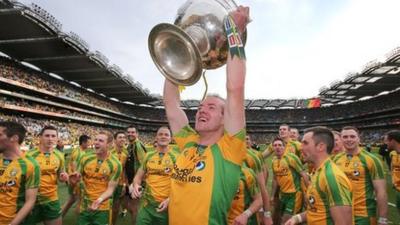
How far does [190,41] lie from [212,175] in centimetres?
102

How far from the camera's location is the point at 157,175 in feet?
21.1

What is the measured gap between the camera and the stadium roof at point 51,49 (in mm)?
29109

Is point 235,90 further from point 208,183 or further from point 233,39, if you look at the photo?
point 208,183

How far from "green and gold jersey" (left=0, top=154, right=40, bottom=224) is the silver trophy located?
279 cm

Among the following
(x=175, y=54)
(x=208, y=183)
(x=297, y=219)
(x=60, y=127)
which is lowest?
(x=297, y=219)

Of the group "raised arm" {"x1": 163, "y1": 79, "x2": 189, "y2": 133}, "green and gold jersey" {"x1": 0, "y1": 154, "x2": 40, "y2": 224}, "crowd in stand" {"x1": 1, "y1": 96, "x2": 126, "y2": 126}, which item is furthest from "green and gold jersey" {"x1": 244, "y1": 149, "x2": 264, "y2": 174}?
"crowd in stand" {"x1": 1, "y1": 96, "x2": 126, "y2": 126}

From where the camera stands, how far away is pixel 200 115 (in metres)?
2.85

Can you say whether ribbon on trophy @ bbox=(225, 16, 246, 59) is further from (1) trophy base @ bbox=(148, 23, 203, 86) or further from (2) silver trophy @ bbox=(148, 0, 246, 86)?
(1) trophy base @ bbox=(148, 23, 203, 86)

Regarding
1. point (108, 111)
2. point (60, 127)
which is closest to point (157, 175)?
point (60, 127)

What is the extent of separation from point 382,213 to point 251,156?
7.40ft

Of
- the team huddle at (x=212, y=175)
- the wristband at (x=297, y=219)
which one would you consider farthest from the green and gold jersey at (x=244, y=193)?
the wristband at (x=297, y=219)

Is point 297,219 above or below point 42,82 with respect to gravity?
below

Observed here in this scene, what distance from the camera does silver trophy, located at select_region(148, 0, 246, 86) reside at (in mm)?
2666

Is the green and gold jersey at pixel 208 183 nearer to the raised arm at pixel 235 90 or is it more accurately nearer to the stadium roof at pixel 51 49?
the raised arm at pixel 235 90
